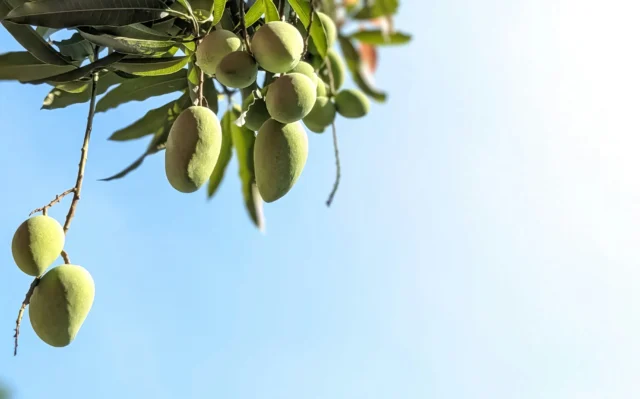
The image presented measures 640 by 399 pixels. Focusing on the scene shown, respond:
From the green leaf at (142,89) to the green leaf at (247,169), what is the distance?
214mm

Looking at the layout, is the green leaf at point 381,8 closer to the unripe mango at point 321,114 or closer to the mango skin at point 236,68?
the unripe mango at point 321,114

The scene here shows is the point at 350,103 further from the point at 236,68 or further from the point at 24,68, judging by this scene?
the point at 24,68

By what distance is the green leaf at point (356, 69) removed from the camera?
4.67ft

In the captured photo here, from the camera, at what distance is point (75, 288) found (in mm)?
881

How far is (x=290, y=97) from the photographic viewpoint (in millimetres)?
920

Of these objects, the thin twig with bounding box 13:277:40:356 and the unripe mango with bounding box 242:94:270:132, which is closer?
the thin twig with bounding box 13:277:40:356

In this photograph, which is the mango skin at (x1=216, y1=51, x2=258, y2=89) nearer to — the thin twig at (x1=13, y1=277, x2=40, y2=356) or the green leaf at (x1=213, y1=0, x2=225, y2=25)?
the green leaf at (x1=213, y1=0, x2=225, y2=25)

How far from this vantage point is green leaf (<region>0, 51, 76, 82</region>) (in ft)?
3.20

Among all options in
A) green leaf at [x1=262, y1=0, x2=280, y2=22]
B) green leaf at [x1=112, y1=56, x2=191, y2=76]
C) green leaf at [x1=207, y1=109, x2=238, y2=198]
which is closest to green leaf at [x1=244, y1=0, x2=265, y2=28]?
Answer: green leaf at [x1=262, y1=0, x2=280, y2=22]

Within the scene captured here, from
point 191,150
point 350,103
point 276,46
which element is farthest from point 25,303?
point 350,103

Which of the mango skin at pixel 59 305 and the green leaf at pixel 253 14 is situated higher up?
the green leaf at pixel 253 14

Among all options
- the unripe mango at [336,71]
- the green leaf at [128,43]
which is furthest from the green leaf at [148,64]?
the unripe mango at [336,71]

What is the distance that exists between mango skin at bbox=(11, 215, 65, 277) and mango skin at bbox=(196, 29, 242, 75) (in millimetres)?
300

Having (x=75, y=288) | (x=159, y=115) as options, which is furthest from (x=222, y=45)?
(x=159, y=115)
